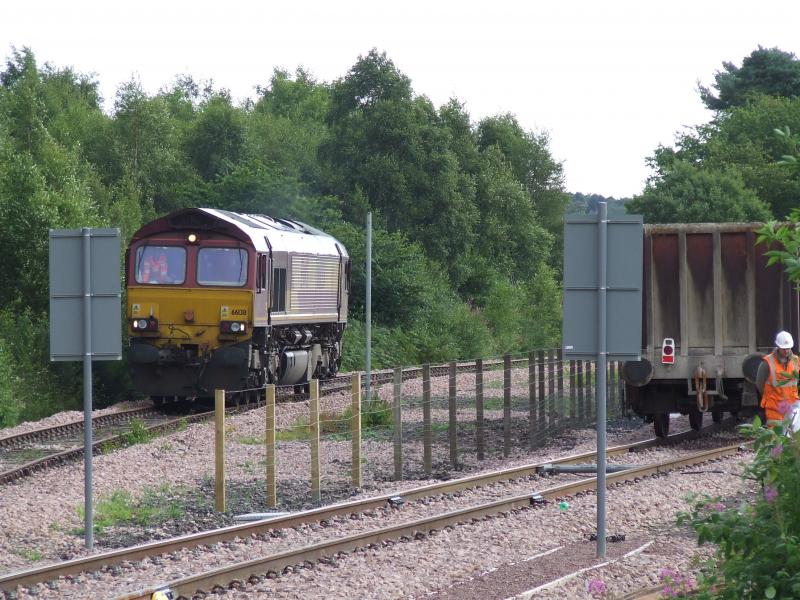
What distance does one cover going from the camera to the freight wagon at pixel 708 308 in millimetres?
16172

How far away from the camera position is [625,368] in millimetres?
16203

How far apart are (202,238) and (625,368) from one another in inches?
346

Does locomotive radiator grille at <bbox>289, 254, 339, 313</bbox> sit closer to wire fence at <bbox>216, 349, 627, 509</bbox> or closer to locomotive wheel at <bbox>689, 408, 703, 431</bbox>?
wire fence at <bbox>216, 349, 627, 509</bbox>

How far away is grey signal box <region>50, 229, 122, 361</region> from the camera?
10.7 meters

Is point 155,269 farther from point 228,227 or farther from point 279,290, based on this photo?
point 279,290

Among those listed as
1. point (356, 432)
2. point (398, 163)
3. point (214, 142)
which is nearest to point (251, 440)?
point (356, 432)

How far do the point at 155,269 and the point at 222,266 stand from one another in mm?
1303

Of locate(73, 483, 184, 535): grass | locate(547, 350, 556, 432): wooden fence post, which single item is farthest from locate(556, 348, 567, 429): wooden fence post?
locate(73, 483, 184, 535): grass

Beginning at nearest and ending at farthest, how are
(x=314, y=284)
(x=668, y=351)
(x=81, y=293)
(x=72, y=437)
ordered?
1. (x=81, y=293)
2. (x=668, y=351)
3. (x=72, y=437)
4. (x=314, y=284)

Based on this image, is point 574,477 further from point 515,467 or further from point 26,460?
point 26,460

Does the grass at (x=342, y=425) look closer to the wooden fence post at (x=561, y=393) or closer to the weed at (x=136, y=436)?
the weed at (x=136, y=436)

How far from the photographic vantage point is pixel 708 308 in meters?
16.4

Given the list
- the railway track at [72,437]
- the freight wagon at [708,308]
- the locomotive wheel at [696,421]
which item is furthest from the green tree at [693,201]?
the freight wagon at [708,308]

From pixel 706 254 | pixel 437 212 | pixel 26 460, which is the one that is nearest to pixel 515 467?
pixel 706 254
